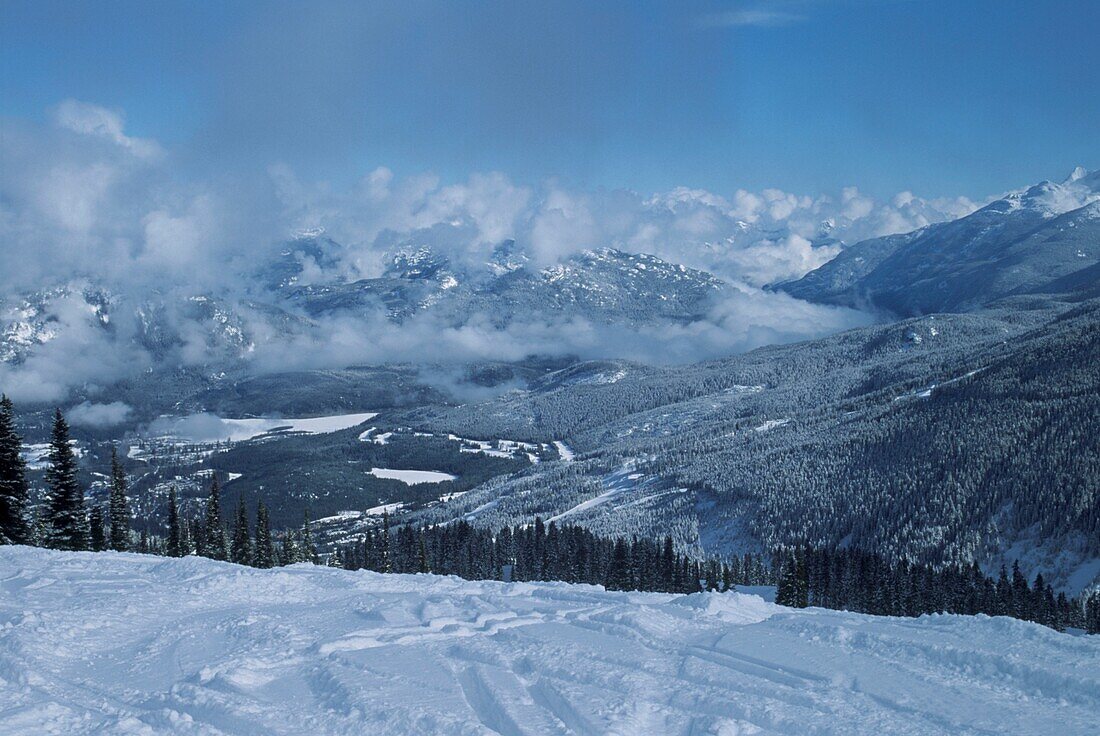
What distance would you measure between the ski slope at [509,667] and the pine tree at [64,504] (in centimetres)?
2704

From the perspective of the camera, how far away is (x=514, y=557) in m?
95.5

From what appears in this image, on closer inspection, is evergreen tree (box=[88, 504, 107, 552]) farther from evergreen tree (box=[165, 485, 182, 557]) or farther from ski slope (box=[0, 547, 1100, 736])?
ski slope (box=[0, 547, 1100, 736])

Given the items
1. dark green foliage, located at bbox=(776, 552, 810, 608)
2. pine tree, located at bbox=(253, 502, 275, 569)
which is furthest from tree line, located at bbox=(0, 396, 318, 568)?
dark green foliage, located at bbox=(776, 552, 810, 608)

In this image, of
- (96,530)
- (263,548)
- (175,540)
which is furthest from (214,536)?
(96,530)

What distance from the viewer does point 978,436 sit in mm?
167125

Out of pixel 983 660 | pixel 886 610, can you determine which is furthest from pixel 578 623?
pixel 886 610

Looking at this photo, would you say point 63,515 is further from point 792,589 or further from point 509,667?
point 792,589

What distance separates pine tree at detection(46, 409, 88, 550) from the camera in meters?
44.6

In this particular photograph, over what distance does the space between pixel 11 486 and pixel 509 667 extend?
39.4m

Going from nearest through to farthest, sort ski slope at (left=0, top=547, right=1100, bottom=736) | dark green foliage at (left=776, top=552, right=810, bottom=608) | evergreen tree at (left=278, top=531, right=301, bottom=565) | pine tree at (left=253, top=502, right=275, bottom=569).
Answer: ski slope at (left=0, top=547, right=1100, bottom=736) < dark green foliage at (left=776, top=552, right=810, bottom=608) < pine tree at (left=253, top=502, right=275, bottom=569) < evergreen tree at (left=278, top=531, right=301, bottom=565)

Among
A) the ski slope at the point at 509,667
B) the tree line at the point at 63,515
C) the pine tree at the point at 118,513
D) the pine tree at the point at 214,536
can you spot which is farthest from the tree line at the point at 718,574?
the ski slope at the point at 509,667

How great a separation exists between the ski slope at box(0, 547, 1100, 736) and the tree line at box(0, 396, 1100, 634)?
90.9 feet

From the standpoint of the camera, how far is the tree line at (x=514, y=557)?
45.0 meters

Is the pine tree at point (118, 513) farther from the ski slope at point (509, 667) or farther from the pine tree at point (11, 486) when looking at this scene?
the ski slope at point (509, 667)
